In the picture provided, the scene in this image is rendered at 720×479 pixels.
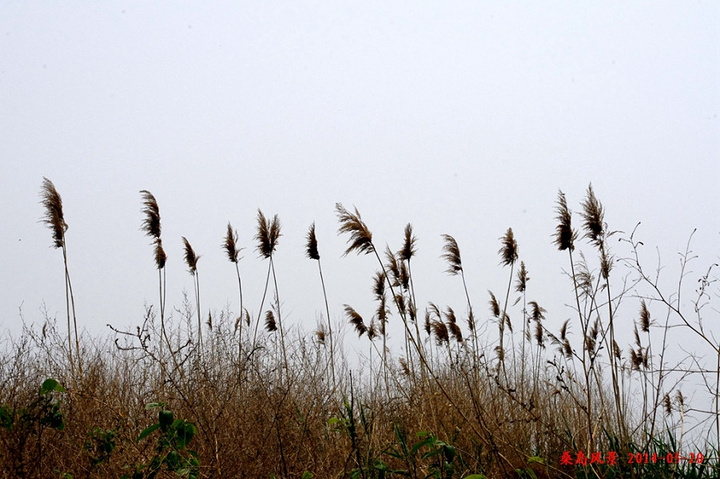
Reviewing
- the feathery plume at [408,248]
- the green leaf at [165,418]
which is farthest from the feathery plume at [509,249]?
the green leaf at [165,418]

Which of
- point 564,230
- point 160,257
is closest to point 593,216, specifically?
point 564,230

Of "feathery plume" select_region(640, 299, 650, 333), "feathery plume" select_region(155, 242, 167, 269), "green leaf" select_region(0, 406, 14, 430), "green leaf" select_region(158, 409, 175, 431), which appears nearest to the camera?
"green leaf" select_region(158, 409, 175, 431)

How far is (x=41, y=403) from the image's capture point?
416cm

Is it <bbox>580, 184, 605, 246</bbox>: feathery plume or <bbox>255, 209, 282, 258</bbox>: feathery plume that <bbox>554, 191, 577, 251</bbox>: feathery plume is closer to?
<bbox>580, 184, 605, 246</bbox>: feathery plume

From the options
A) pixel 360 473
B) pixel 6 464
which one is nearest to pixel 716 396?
pixel 360 473

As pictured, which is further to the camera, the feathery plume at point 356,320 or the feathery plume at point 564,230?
the feathery plume at point 356,320

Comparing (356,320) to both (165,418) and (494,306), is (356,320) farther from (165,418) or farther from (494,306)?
(165,418)

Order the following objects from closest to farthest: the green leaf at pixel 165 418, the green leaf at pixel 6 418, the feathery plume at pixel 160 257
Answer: the green leaf at pixel 165 418 < the green leaf at pixel 6 418 < the feathery plume at pixel 160 257

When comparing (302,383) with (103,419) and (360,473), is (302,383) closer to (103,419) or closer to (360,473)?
(103,419)

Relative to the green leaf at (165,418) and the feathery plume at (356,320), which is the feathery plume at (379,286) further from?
the green leaf at (165,418)

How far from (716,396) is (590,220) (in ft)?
4.28

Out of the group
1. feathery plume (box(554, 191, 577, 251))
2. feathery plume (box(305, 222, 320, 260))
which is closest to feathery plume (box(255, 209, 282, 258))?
feathery plume (box(305, 222, 320, 260))

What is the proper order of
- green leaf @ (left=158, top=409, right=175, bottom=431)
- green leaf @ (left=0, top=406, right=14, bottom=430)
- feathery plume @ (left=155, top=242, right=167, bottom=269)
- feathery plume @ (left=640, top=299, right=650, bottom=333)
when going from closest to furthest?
green leaf @ (left=158, top=409, right=175, bottom=431) < green leaf @ (left=0, top=406, right=14, bottom=430) < feathery plume @ (left=640, top=299, right=650, bottom=333) < feathery plume @ (left=155, top=242, right=167, bottom=269)

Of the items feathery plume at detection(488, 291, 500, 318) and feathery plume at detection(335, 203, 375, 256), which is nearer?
feathery plume at detection(335, 203, 375, 256)
